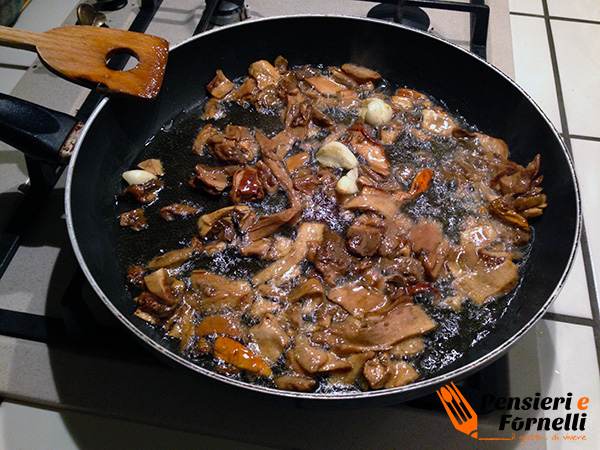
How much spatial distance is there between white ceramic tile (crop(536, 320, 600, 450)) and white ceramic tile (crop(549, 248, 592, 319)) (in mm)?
35

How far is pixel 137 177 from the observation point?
1.03m

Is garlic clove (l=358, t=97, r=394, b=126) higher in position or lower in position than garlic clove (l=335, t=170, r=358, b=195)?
higher

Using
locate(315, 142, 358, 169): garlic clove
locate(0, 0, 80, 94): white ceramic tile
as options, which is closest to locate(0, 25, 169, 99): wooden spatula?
locate(315, 142, 358, 169): garlic clove

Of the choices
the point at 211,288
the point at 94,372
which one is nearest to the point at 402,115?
the point at 211,288

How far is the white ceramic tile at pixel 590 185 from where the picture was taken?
1.18m

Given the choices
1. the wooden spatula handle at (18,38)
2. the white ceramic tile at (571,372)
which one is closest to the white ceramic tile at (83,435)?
the white ceramic tile at (571,372)

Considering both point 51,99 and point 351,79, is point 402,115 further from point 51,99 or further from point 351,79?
point 51,99

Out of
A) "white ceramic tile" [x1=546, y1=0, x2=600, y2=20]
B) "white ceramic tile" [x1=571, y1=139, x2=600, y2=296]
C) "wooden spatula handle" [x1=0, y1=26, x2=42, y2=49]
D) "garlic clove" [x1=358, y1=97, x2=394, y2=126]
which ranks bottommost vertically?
"white ceramic tile" [x1=571, y1=139, x2=600, y2=296]

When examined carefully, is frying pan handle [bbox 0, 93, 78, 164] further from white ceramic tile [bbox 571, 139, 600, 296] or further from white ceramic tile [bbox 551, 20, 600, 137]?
white ceramic tile [bbox 551, 20, 600, 137]

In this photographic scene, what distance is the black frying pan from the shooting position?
0.84 meters

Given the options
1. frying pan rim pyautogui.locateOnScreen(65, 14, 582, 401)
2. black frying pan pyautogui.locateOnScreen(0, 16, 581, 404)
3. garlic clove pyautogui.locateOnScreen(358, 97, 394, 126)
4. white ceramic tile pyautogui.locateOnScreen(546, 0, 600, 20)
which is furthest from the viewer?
white ceramic tile pyautogui.locateOnScreen(546, 0, 600, 20)

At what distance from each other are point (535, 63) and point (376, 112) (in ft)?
2.46

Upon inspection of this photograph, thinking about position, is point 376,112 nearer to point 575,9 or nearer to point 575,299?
point 575,299

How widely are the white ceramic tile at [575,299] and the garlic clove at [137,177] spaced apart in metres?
0.95
